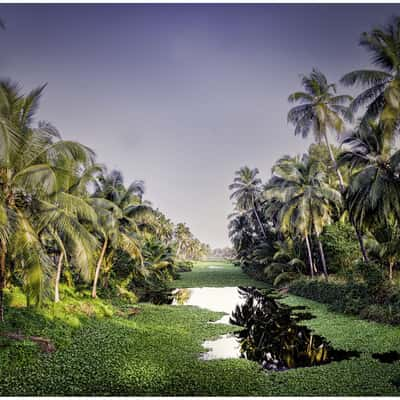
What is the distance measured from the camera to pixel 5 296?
11.1 m

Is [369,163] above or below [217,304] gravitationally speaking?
above

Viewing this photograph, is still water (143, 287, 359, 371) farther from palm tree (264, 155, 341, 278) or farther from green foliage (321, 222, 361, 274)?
palm tree (264, 155, 341, 278)

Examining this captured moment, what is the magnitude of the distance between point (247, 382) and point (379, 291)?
926 cm

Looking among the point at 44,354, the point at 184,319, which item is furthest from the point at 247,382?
the point at 184,319

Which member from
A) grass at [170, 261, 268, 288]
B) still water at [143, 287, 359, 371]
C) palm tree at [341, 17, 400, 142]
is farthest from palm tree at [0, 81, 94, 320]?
grass at [170, 261, 268, 288]

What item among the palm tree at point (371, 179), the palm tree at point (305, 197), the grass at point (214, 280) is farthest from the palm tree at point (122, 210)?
the grass at point (214, 280)

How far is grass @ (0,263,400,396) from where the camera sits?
21.4 feet

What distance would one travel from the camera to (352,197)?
50.2 ft

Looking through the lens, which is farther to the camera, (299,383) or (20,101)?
(20,101)

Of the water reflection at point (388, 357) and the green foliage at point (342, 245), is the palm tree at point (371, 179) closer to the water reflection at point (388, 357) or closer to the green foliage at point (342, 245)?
the green foliage at point (342, 245)

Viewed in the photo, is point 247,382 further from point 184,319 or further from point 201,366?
point 184,319

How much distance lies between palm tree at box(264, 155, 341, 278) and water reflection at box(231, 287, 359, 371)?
688cm

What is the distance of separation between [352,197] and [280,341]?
8377 millimetres

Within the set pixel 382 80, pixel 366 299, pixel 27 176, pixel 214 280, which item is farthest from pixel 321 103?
pixel 214 280
